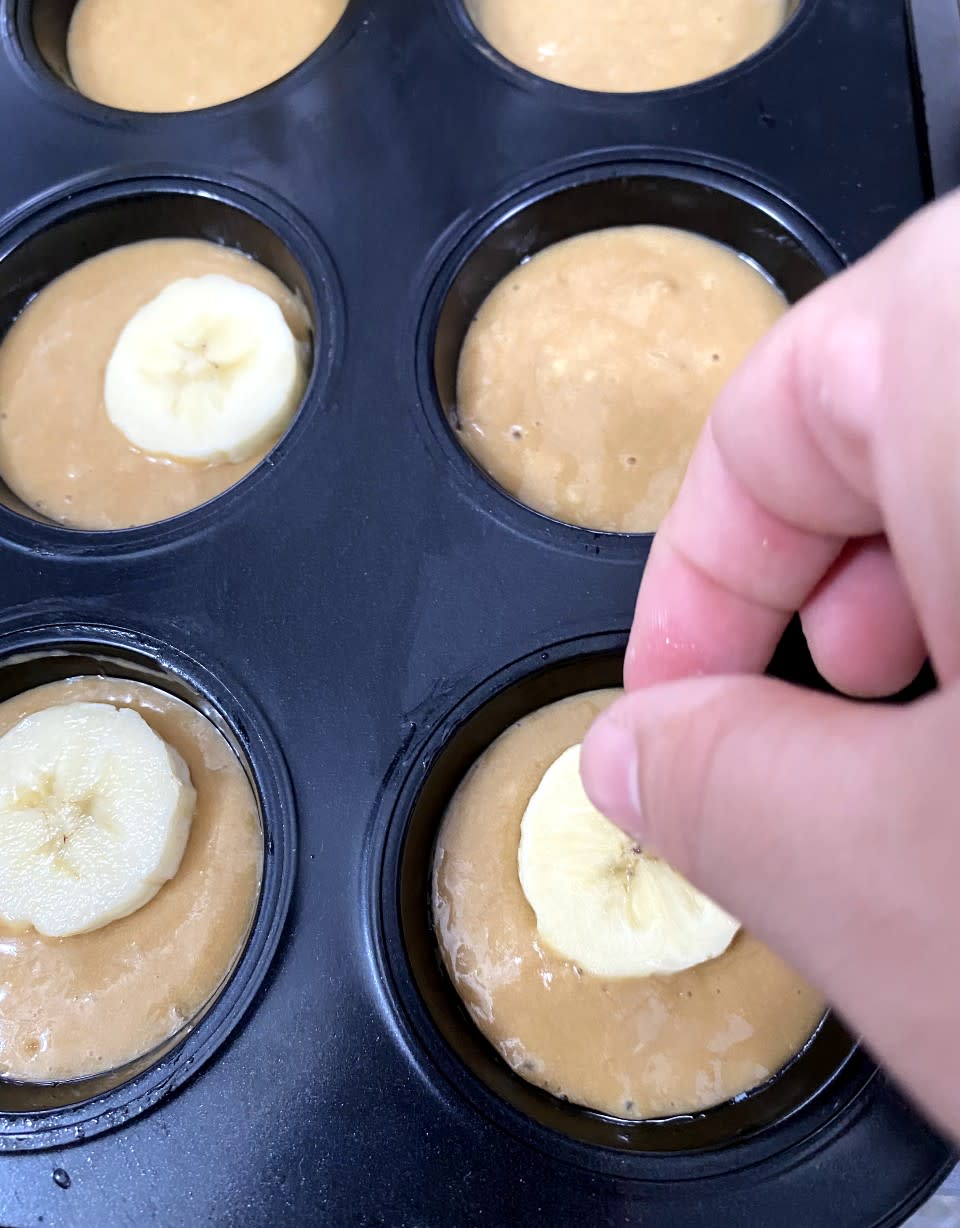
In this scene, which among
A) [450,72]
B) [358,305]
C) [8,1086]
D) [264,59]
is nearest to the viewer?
[8,1086]

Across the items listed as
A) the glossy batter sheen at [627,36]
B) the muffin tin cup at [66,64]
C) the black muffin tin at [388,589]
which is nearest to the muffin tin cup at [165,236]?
the black muffin tin at [388,589]

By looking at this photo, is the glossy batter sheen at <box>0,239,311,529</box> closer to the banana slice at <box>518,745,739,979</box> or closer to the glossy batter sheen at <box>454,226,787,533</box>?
the glossy batter sheen at <box>454,226,787,533</box>

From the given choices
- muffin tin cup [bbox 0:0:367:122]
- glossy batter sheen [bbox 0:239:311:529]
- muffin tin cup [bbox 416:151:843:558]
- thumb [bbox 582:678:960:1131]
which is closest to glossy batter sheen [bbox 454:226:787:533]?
muffin tin cup [bbox 416:151:843:558]

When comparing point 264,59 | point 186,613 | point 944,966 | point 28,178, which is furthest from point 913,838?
point 264,59

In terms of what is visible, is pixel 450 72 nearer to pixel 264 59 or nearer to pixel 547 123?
pixel 547 123

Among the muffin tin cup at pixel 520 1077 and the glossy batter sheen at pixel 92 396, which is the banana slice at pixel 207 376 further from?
the muffin tin cup at pixel 520 1077

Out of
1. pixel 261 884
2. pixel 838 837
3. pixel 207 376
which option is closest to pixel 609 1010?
pixel 261 884
